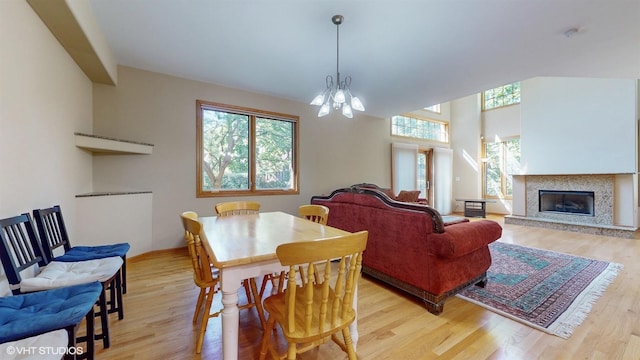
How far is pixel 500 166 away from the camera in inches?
274

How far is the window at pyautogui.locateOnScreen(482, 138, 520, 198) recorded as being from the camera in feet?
21.8

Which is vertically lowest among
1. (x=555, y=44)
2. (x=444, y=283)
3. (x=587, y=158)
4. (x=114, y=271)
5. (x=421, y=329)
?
(x=421, y=329)

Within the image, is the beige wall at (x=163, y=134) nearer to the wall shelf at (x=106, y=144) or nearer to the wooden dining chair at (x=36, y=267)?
the wall shelf at (x=106, y=144)

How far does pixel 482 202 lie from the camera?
643 centimetres

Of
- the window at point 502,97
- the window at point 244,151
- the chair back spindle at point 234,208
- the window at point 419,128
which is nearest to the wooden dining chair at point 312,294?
the chair back spindle at point 234,208

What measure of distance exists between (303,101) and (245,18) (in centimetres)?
244

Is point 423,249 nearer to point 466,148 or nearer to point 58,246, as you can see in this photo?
point 58,246

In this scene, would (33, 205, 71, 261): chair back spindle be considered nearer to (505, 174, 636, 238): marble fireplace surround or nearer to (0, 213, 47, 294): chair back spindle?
(0, 213, 47, 294): chair back spindle

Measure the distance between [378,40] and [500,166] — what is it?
6240mm

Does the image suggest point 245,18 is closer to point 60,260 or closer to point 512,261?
point 60,260

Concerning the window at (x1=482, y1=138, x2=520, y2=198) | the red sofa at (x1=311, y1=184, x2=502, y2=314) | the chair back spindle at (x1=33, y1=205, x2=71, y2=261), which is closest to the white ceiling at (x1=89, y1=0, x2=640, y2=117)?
the red sofa at (x1=311, y1=184, x2=502, y2=314)

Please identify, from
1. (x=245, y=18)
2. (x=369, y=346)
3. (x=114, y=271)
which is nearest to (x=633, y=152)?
(x=369, y=346)

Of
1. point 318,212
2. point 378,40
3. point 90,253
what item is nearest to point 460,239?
point 318,212

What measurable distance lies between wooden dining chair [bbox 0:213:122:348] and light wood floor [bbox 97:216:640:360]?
33 centimetres
